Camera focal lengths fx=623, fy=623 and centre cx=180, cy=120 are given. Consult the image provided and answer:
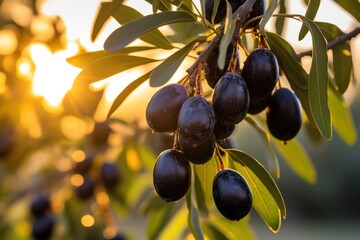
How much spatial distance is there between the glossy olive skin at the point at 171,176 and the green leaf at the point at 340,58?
435mm

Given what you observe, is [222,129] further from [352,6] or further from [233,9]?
[352,6]

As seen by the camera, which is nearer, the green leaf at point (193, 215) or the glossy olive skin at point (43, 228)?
the green leaf at point (193, 215)

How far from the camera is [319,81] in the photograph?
864 millimetres

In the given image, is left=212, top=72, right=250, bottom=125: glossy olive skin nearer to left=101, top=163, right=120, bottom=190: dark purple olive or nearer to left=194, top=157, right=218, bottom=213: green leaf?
left=194, top=157, right=218, bottom=213: green leaf

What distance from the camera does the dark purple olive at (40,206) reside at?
203 cm

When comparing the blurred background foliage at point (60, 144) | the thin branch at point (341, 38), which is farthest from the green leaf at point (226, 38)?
the blurred background foliage at point (60, 144)

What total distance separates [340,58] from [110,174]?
0.87 meters

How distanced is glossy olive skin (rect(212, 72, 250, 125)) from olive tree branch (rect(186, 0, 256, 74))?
47 millimetres

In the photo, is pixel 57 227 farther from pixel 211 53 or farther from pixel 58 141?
pixel 211 53

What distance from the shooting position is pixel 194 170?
3.32 feet

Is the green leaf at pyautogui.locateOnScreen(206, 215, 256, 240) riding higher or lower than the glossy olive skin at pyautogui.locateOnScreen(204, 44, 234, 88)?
lower

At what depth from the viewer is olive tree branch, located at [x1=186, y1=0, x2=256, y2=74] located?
2.74 feet

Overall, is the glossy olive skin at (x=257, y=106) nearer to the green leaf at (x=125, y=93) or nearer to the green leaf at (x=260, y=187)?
the green leaf at (x=260, y=187)

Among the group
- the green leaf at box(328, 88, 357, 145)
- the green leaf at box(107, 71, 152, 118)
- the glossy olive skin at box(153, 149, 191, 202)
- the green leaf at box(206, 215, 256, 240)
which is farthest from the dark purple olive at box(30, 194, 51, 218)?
the glossy olive skin at box(153, 149, 191, 202)
